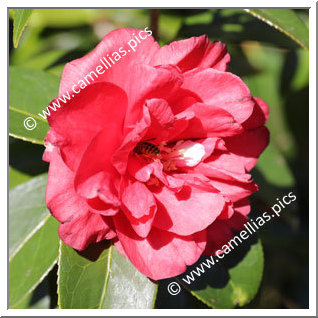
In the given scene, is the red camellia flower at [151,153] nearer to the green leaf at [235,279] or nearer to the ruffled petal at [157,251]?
the ruffled petal at [157,251]

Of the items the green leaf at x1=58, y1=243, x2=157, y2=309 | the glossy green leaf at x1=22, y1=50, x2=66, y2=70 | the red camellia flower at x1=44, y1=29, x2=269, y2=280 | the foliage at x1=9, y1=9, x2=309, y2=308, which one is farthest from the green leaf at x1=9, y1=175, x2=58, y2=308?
the glossy green leaf at x1=22, y1=50, x2=66, y2=70

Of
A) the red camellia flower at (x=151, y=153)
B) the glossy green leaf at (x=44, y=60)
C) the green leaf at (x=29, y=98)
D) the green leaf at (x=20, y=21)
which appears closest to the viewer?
the red camellia flower at (x=151, y=153)

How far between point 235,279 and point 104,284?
1.23 feet

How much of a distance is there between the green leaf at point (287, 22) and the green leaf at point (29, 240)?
0.74m

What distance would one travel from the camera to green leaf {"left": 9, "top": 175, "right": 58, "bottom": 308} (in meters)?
1.16

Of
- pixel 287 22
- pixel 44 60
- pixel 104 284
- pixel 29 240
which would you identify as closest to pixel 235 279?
pixel 104 284

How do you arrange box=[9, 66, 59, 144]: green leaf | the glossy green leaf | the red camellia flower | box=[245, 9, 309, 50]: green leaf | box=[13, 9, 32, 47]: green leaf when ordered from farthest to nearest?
the glossy green leaf → box=[245, 9, 309, 50]: green leaf → box=[9, 66, 59, 144]: green leaf → box=[13, 9, 32, 47]: green leaf → the red camellia flower

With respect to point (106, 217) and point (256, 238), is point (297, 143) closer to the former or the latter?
point (256, 238)

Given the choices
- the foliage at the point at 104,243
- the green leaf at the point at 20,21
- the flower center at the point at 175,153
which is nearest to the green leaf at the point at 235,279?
the foliage at the point at 104,243

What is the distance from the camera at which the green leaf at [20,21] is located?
0.94 metres

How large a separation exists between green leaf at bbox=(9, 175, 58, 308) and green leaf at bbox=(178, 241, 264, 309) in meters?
0.39

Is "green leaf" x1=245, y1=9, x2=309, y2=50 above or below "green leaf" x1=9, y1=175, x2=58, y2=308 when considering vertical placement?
above

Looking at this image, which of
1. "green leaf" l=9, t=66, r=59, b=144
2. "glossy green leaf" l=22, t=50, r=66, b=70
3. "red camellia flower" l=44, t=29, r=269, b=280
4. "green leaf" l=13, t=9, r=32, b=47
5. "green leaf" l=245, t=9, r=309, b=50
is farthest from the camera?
"glossy green leaf" l=22, t=50, r=66, b=70

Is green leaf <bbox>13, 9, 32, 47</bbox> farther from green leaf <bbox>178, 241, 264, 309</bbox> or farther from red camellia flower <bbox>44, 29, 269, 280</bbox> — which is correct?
green leaf <bbox>178, 241, 264, 309</bbox>
